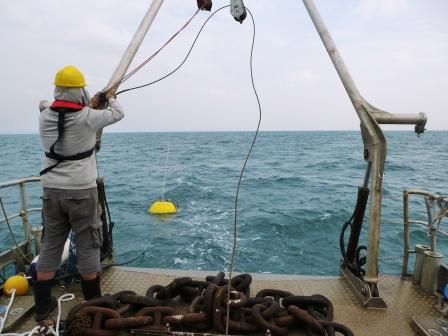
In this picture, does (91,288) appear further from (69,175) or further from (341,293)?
(341,293)

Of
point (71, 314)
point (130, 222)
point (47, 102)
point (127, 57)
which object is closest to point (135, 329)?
point (71, 314)

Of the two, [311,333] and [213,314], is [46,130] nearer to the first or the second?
[213,314]

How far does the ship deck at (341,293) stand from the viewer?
3.21 metres

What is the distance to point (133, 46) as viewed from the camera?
3826mm

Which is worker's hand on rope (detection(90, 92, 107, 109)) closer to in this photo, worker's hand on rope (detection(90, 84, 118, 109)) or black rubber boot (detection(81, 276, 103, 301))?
worker's hand on rope (detection(90, 84, 118, 109))

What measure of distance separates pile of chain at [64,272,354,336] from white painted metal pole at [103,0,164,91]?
2125 millimetres

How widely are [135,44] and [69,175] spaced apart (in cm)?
171

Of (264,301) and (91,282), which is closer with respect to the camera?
(264,301)

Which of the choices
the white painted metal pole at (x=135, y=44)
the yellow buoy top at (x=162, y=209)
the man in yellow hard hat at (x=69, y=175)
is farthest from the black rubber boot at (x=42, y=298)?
the yellow buoy top at (x=162, y=209)

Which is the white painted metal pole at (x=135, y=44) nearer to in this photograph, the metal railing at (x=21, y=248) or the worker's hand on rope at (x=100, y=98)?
the worker's hand on rope at (x=100, y=98)

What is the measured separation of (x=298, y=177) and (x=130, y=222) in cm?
1321

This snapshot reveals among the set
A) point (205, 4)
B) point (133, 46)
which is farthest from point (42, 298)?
point (205, 4)

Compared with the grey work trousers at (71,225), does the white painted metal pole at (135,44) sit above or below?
above

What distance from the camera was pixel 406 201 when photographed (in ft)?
13.0
